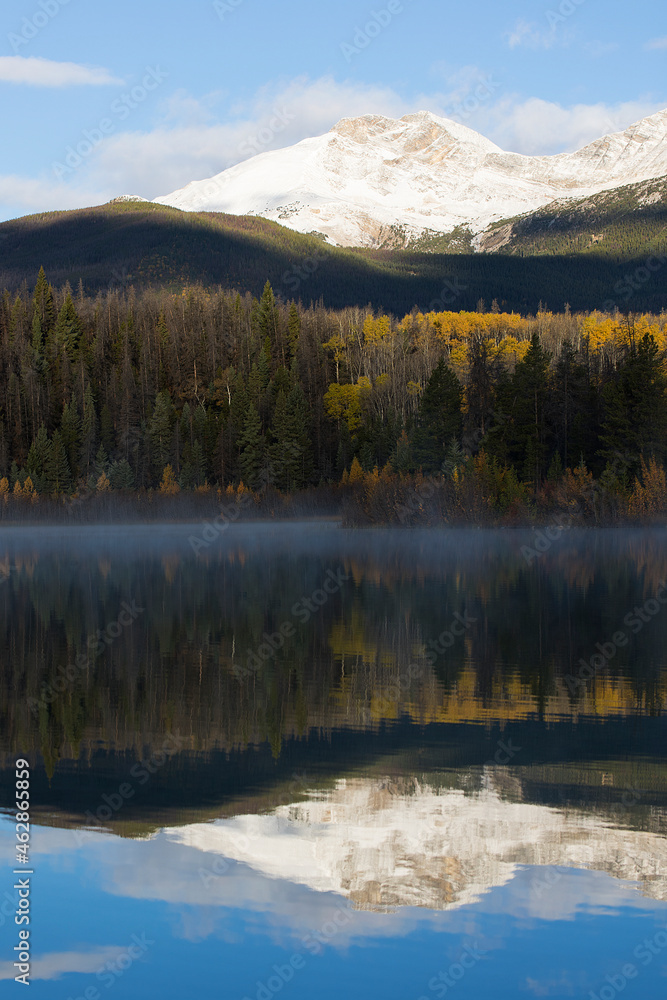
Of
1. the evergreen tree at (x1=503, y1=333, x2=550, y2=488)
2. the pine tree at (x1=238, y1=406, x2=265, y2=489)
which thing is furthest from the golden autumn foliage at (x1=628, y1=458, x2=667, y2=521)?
the pine tree at (x1=238, y1=406, x2=265, y2=489)

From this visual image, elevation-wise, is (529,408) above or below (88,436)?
above

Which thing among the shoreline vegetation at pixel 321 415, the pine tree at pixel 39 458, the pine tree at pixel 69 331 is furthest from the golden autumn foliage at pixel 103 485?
the pine tree at pixel 69 331

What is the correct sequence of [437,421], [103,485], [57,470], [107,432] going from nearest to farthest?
[437,421] → [103,485] → [57,470] → [107,432]

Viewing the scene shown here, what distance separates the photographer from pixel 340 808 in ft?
26.5

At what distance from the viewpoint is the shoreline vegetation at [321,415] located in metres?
59.4

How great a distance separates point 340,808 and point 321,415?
8703cm

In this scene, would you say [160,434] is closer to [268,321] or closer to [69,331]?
[69,331]

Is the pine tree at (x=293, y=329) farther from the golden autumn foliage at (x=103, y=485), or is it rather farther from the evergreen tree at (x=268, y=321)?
the golden autumn foliage at (x=103, y=485)

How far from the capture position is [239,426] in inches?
3593

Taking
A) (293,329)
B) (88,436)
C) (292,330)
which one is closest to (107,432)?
(88,436)

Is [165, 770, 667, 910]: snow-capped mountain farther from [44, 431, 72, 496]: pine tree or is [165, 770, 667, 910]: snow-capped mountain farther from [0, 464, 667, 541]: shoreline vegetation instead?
[44, 431, 72, 496]: pine tree

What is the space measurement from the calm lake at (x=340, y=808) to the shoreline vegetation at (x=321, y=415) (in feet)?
130

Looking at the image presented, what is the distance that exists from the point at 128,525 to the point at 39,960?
219 ft

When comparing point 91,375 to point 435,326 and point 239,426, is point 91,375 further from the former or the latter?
point 435,326
